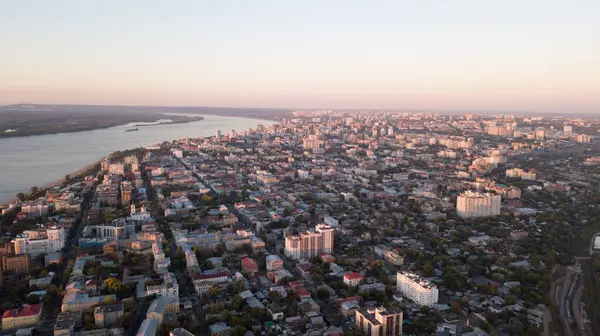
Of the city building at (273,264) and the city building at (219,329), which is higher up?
the city building at (273,264)

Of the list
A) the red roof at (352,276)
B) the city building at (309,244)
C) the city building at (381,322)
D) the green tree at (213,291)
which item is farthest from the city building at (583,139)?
the green tree at (213,291)

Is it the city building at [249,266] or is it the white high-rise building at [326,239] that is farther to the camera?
the white high-rise building at [326,239]

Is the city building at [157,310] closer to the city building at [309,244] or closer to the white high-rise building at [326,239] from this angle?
the city building at [309,244]

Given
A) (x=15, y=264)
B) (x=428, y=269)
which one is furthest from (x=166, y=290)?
(x=428, y=269)

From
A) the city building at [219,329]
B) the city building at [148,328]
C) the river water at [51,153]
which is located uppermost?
the river water at [51,153]

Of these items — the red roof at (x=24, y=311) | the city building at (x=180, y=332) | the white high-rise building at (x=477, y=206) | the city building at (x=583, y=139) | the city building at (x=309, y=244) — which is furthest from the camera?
the city building at (x=583, y=139)

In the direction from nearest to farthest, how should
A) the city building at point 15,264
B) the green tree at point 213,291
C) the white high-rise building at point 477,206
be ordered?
the green tree at point 213,291 → the city building at point 15,264 → the white high-rise building at point 477,206
